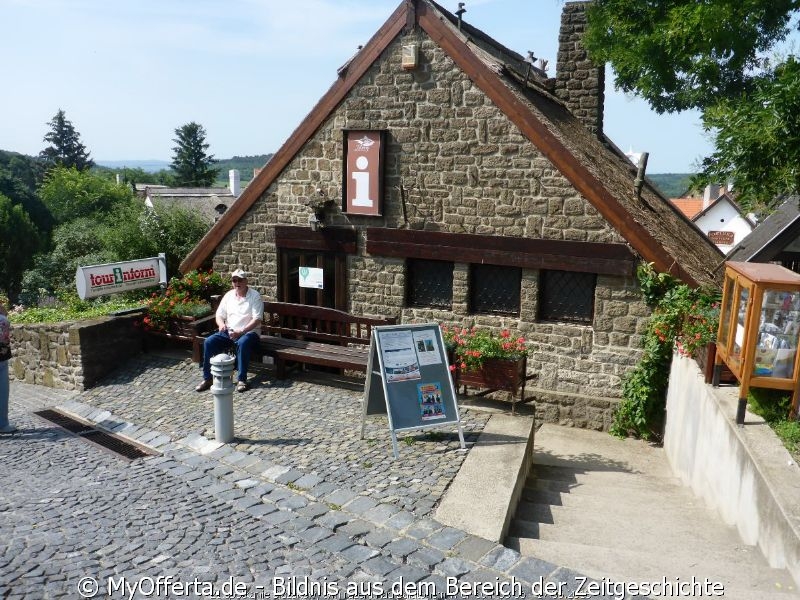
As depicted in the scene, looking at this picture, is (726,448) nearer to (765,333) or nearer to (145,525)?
(765,333)

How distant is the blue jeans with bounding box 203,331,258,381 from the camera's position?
9.42 m

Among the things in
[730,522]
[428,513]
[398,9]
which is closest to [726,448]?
[730,522]

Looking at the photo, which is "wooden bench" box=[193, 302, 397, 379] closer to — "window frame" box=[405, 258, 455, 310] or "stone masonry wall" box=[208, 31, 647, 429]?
"window frame" box=[405, 258, 455, 310]

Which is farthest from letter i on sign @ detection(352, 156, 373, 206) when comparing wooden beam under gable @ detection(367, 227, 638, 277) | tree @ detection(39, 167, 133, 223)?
tree @ detection(39, 167, 133, 223)

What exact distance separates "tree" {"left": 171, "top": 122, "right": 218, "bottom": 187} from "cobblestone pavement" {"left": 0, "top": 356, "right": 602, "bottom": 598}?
A: 82.9 meters

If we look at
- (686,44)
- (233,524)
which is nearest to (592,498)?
(233,524)

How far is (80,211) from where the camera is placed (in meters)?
52.2

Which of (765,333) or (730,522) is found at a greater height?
(765,333)

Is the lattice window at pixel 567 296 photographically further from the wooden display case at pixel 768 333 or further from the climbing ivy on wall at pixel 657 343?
the wooden display case at pixel 768 333

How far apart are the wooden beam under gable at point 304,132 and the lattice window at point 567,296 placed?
4304mm

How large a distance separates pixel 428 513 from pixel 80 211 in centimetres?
5339

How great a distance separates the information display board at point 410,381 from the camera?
7008 millimetres

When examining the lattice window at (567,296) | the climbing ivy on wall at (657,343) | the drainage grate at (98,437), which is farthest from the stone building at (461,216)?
the drainage grate at (98,437)

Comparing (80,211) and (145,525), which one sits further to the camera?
(80,211)
